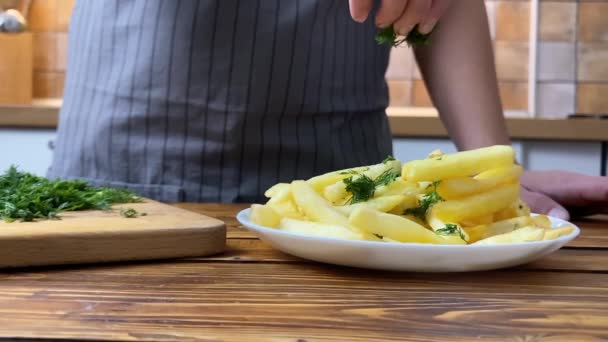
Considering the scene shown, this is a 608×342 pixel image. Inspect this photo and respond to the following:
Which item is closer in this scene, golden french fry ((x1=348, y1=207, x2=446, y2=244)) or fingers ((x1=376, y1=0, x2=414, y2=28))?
golden french fry ((x1=348, y1=207, x2=446, y2=244))

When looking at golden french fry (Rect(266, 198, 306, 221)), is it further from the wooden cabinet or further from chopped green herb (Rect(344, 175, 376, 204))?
the wooden cabinet

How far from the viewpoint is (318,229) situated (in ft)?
2.24

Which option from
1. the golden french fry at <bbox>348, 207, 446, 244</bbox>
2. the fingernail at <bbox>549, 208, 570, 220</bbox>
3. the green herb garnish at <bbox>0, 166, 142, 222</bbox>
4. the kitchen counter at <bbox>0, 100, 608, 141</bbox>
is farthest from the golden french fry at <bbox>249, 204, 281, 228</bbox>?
the kitchen counter at <bbox>0, 100, 608, 141</bbox>

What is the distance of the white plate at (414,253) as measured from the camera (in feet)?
2.06

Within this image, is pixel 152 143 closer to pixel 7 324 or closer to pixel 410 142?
pixel 7 324

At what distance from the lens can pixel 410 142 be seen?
2.14 metres

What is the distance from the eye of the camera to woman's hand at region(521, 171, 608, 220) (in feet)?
3.38

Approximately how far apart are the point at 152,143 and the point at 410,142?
40.5 inches

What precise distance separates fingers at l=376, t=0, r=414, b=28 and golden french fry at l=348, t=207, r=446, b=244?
0.25m

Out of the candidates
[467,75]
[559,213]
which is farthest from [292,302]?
[467,75]

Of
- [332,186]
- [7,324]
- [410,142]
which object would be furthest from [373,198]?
[410,142]

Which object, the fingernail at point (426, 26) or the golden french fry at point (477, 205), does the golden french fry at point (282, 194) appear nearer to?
the golden french fry at point (477, 205)

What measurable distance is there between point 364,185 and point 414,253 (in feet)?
0.35

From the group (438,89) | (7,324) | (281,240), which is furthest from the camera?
(438,89)
